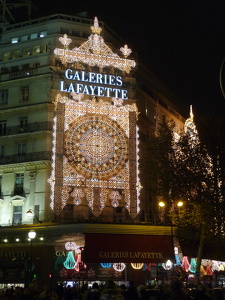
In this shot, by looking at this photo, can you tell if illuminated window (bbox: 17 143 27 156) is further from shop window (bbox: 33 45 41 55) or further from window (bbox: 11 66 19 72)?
shop window (bbox: 33 45 41 55)

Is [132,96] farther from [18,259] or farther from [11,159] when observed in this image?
[18,259]

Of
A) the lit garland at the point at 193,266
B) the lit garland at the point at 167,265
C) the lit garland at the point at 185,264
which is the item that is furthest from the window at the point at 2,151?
the lit garland at the point at 193,266

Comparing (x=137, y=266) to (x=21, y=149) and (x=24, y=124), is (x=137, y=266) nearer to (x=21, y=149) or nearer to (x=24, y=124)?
(x=21, y=149)

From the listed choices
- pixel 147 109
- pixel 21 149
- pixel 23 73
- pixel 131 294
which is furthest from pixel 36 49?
pixel 131 294

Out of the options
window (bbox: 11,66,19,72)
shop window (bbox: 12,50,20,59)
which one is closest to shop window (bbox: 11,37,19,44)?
shop window (bbox: 12,50,20,59)

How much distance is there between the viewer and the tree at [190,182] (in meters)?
34.7

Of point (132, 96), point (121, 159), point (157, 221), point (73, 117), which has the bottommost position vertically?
point (157, 221)

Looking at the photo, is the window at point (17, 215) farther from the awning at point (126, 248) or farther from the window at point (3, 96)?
the window at point (3, 96)

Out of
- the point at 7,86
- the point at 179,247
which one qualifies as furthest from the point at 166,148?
the point at 7,86

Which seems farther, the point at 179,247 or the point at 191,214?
the point at 179,247

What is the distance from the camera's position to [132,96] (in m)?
39.4

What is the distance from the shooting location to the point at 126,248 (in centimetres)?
3406

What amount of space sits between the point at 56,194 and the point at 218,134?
13.4 metres

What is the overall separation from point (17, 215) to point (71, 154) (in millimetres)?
6461
